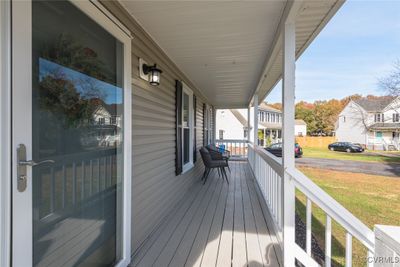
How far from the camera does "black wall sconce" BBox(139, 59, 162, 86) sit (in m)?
2.57

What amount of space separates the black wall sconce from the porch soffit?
394mm

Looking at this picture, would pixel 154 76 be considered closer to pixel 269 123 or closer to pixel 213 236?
pixel 213 236

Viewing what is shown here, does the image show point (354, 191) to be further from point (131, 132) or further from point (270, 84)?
point (131, 132)

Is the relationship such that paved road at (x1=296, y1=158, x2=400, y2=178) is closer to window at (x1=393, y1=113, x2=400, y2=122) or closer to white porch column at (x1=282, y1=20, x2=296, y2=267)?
white porch column at (x1=282, y1=20, x2=296, y2=267)

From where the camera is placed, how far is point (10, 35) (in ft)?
3.51

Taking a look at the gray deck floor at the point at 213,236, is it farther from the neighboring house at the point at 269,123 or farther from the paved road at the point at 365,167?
the neighboring house at the point at 269,123

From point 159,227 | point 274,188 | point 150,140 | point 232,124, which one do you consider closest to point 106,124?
point 150,140

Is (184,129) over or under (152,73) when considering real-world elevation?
under

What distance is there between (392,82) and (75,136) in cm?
2023

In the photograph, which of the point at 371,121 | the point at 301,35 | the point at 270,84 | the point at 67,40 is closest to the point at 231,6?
the point at 301,35

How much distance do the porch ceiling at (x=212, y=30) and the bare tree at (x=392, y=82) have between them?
16153 mm

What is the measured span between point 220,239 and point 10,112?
238 cm

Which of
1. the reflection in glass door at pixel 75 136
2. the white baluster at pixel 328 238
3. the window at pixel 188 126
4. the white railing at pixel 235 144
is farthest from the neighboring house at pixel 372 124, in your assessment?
the reflection in glass door at pixel 75 136

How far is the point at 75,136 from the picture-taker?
4.95 feet
